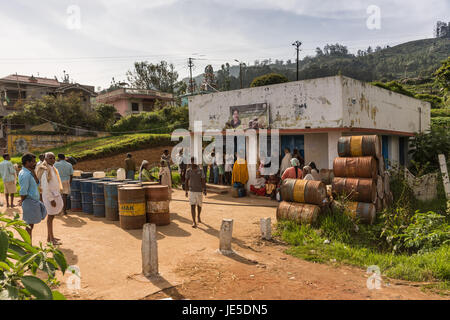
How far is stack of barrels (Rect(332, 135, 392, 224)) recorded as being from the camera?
8.44 metres

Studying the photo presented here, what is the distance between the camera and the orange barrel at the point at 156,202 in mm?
8195

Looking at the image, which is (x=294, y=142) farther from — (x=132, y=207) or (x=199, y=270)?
(x=199, y=270)

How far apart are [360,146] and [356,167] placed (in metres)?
0.60

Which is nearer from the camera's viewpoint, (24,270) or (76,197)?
(24,270)

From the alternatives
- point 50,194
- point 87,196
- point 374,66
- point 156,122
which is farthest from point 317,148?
point 374,66

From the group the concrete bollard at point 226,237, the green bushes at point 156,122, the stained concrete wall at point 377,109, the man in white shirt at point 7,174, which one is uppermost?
the green bushes at point 156,122

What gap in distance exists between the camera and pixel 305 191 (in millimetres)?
8156

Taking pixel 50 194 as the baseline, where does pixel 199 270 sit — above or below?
below

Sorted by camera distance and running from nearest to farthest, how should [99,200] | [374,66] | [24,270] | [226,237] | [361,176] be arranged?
1. [24,270]
2. [226,237]
3. [361,176]
4. [99,200]
5. [374,66]

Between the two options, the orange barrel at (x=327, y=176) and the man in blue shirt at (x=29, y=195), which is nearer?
the man in blue shirt at (x=29, y=195)

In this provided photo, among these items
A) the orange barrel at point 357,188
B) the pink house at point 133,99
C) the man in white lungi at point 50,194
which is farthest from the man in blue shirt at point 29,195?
the pink house at point 133,99

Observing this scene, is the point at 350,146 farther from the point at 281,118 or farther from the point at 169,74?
the point at 169,74

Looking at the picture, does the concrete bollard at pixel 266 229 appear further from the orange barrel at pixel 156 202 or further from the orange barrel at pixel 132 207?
the orange barrel at pixel 132 207

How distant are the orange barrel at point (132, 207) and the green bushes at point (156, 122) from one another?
80.3 feet
